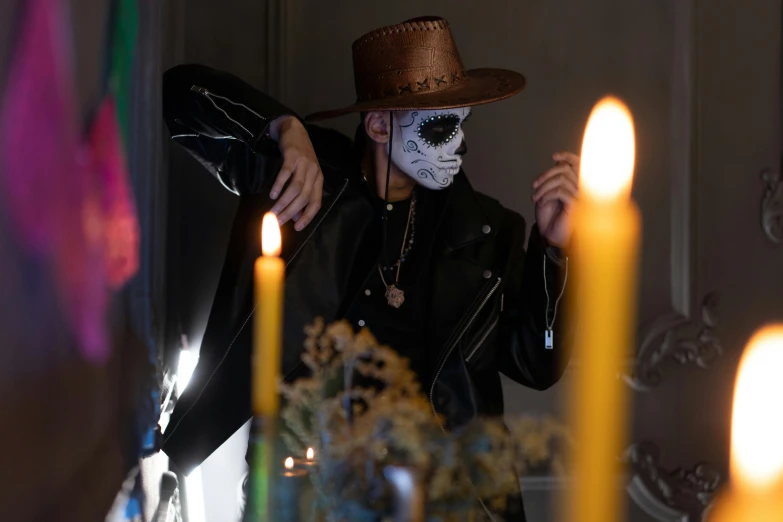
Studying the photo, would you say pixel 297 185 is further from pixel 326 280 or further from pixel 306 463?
pixel 306 463

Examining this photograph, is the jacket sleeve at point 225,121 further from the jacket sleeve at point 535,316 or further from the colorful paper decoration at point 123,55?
the jacket sleeve at point 535,316

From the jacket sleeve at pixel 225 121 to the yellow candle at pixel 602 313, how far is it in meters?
0.77

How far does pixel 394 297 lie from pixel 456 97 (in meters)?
0.32

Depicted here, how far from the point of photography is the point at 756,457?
0.32 metres

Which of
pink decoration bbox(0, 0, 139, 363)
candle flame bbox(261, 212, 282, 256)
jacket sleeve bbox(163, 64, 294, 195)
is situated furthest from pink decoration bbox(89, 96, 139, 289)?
jacket sleeve bbox(163, 64, 294, 195)

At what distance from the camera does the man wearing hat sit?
1207mm

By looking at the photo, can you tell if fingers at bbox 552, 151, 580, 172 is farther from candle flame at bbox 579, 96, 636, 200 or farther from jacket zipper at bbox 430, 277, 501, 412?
candle flame at bbox 579, 96, 636, 200

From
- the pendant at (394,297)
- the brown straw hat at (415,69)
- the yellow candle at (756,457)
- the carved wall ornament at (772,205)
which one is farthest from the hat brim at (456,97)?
the yellow candle at (756,457)

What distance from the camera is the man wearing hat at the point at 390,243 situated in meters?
1.21

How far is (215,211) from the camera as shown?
5.38 feet

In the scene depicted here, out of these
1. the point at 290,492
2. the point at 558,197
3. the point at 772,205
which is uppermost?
the point at 772,205

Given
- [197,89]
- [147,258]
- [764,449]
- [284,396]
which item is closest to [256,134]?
[197,89]

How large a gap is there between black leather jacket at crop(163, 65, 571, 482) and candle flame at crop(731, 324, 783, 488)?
0.82m

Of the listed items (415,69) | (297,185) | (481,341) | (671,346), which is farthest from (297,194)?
(671,346)
